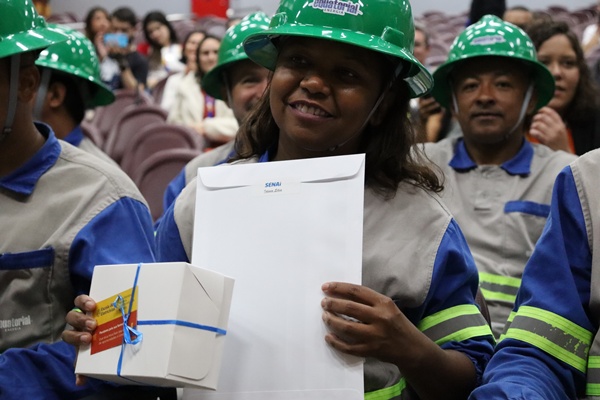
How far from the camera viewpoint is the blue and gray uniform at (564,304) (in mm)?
1589

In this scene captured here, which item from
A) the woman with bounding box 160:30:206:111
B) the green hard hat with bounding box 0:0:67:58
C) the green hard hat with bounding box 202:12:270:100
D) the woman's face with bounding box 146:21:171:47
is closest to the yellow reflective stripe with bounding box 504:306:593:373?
the green hard hat with bounding box 0:0:67:58

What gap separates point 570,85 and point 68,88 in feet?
7.13

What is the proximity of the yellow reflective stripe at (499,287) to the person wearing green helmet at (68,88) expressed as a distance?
1.60 m

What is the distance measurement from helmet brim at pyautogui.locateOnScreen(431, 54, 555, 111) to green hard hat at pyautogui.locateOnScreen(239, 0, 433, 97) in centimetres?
162

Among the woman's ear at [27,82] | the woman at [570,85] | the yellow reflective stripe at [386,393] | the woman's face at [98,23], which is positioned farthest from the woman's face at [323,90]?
the woman's face at [98,23]

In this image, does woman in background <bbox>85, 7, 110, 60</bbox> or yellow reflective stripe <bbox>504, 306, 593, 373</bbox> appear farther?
woman in background <bbox>85, 7, 110, 60</bbox>

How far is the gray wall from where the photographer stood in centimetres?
1382

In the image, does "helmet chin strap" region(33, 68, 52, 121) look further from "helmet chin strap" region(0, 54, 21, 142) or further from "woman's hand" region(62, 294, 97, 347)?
"woman's hand" region(62, 294, 97, 347)

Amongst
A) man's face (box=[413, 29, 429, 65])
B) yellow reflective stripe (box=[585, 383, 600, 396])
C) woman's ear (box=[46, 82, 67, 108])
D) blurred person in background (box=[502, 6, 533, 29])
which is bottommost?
man's face (box=[413, 29, 429, 65])

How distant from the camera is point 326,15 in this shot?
5.79ft

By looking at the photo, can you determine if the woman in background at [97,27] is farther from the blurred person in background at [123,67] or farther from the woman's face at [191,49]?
the woman's face at [191,49]

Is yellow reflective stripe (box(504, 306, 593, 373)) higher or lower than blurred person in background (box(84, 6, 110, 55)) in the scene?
higher

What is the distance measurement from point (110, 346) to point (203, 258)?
24 cm

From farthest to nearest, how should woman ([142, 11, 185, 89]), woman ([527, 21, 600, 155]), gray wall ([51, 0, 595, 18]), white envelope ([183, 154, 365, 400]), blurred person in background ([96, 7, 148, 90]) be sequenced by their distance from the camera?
gray wall ([51, 0, 595, 18])
woman ([142, 11, 185, 89])
blurred person in background ([96, 7, 148, 90])
woman ([527, 21, 600, 155])
white envelope ([183, 154, 365, 400])
